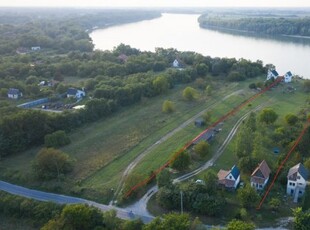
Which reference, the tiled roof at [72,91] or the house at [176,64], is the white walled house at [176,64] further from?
the tiled roof at [72,91]

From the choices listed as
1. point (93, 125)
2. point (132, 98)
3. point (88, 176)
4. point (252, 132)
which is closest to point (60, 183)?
point (88, 176)

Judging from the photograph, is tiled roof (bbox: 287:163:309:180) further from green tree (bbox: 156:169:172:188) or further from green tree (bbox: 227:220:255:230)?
green tree (bbox: 156:169:172:188)

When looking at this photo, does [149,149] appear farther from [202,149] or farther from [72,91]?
[72,91]

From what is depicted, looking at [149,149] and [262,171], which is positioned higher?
[262,171]

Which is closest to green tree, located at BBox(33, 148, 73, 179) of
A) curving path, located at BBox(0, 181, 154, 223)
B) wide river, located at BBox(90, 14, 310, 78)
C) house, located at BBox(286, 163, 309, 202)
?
curving path, located at BBox(0, 181, 154, 223)

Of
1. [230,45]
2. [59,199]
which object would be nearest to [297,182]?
[59,199]

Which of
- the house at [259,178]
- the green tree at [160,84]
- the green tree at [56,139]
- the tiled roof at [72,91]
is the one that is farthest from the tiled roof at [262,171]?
the tiled roof at [72,91]

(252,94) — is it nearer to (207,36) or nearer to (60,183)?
(60,183)
